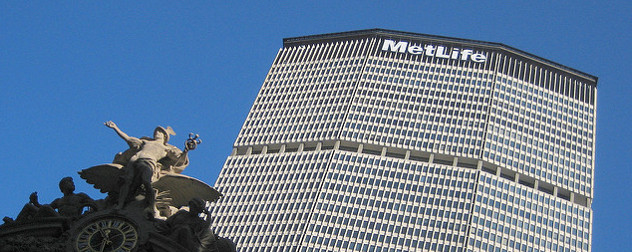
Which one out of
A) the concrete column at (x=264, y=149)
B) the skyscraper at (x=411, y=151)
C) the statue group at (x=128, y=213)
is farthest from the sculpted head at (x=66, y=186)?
the concrete column at (x=264, y=149)

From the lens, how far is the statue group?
2156 cm

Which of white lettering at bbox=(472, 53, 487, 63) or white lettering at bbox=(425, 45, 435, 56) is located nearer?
white lettering at bbox=(472, 53, 487, 63)

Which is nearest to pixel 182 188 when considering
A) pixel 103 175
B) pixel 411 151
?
pixel 103 175

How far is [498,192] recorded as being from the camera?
480 ft

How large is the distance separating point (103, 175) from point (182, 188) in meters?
1.83

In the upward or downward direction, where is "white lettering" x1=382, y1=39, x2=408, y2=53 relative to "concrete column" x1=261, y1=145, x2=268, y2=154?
upward

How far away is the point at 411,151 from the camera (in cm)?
15350

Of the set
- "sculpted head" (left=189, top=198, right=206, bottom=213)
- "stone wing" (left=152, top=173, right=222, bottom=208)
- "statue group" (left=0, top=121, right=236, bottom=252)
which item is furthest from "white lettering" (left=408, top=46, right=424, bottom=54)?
"sculpted head" (left=189, top=198, right=206, bottom=213)

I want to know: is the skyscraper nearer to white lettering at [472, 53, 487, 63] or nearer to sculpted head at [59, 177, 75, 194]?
white lettering at [472, 53, 487, 63]

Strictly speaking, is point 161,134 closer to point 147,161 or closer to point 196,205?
point 147,161

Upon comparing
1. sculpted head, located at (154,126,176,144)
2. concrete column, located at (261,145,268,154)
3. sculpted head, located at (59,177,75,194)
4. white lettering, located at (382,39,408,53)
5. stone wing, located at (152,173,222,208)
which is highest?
white lettering, located at (382,39,408,53)

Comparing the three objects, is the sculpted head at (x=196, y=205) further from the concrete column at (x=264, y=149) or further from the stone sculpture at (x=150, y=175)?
the concrete column at (x=264, y=149)

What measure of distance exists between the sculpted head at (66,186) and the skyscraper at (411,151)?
11087 centimetres

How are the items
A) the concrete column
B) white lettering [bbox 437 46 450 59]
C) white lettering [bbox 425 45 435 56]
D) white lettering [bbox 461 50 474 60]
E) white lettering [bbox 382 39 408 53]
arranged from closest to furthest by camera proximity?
the concrete column
white lettering [bbox 461 50 474 60]
white lettering [bbox 437 46 450 59]
white lettering [bbox 425 45 435 56]
white lettering [bbox 382 39 408 53]
